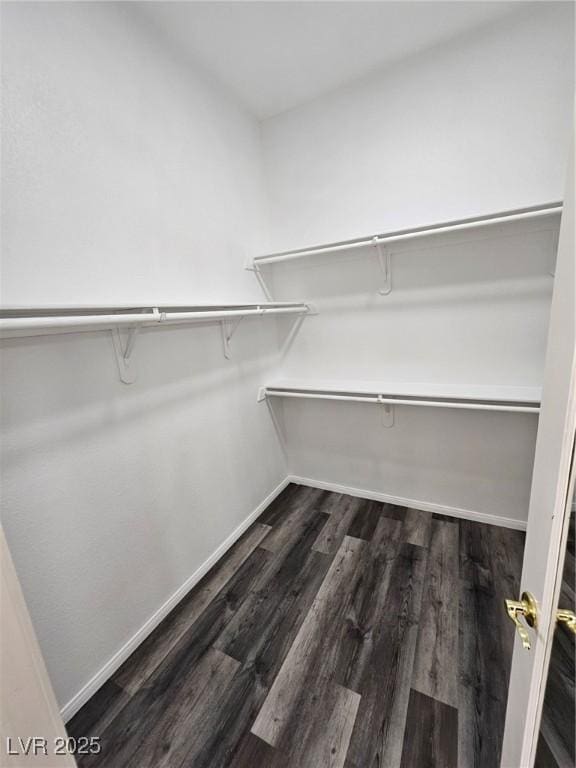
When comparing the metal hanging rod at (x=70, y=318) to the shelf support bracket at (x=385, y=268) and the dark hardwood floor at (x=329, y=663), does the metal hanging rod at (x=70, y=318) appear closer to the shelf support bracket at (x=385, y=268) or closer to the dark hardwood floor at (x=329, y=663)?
the shelf support bracket at (x=385, y=268)

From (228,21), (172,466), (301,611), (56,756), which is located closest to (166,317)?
(172,466)

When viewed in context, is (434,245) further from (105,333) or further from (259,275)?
(105,333)

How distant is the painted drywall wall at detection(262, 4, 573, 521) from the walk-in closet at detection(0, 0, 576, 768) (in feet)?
0.05

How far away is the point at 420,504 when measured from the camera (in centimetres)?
220

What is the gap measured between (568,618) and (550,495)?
197mm

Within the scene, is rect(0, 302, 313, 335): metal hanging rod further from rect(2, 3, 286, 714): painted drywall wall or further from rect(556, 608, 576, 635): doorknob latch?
rect(556, 608, 576, 635): doorknob latch

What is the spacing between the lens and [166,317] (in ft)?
4.07

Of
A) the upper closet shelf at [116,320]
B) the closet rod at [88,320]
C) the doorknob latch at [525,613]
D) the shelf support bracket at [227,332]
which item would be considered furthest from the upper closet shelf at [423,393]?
the doorknob latch at [525,613]

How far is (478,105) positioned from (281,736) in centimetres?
284

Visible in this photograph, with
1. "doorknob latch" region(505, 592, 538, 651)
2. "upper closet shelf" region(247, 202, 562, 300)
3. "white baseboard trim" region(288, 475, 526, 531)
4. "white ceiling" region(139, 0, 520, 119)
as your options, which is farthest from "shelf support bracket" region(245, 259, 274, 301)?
"doorknob latch" region(505, 592, 538, 651)

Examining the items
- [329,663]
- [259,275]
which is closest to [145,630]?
[329,663]

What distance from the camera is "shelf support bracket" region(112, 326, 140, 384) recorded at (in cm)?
133

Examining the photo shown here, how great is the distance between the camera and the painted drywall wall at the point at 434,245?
1543 millimetres

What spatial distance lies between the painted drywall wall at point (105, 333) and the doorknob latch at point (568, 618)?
56.8 inches
